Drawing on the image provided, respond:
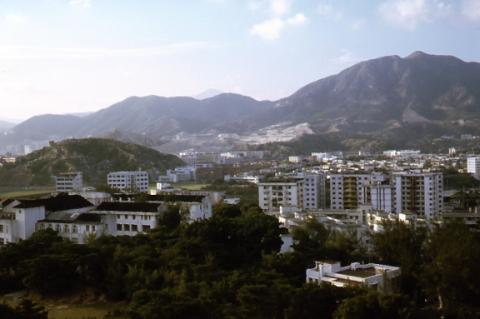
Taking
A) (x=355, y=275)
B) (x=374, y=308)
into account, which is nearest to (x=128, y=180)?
(x=355, y=275)

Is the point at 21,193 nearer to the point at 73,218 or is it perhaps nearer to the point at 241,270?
the point at 73,218

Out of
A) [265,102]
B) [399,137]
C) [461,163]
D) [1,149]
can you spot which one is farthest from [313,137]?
[265,102]

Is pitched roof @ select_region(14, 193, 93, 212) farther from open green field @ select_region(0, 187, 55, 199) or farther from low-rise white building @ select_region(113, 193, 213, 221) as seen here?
open green field @ select_region(0, 187, 55, 199)

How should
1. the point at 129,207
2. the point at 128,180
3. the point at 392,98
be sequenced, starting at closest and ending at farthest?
the point at 129,207, the point at 128,180, the point at 392,98

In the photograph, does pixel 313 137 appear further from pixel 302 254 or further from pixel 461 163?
pixel 302 254

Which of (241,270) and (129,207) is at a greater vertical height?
(129,207)

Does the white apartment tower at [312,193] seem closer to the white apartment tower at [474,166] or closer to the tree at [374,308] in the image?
the white apartment tower at [474,166]

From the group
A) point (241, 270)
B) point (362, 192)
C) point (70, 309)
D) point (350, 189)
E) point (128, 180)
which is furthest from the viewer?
point (128, 180)

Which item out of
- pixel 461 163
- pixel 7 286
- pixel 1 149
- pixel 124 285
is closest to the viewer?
pixel 124 285
